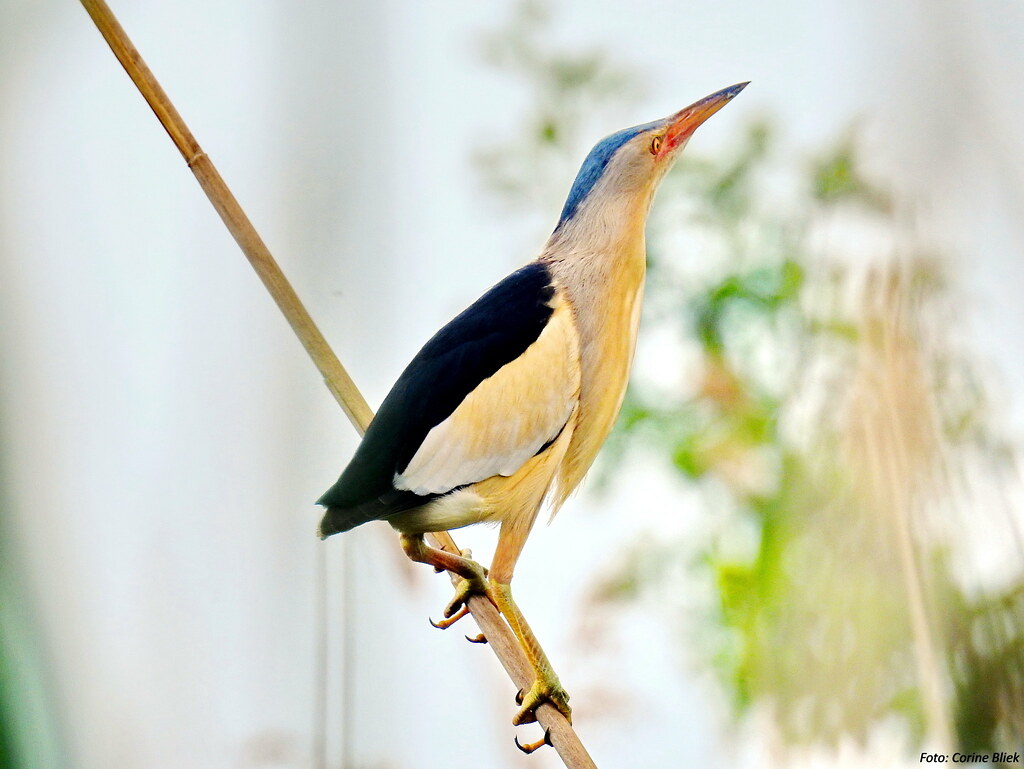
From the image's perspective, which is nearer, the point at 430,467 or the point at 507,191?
the point at 430,467

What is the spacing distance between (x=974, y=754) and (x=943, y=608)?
0.24 feet

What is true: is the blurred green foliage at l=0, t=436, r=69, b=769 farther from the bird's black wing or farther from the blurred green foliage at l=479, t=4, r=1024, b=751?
the blurred green foliage at l=479, t=4, r=1024, b=751

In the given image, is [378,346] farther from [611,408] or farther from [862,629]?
[862,629]

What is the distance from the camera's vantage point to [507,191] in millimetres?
772

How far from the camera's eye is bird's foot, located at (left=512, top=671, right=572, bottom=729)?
1.53 feet

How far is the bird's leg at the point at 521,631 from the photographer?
1.53 feet

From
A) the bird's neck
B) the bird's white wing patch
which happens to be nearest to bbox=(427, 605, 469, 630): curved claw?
A: the bird's white wing patch

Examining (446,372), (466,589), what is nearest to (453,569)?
(466,589)

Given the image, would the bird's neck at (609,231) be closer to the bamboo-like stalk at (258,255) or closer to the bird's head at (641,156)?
the bird's head at (641,156)

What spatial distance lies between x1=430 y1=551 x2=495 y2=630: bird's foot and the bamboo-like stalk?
0.05 metres

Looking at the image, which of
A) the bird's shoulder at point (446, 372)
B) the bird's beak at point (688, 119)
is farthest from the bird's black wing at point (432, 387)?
the bird's beak at point (688, 119)

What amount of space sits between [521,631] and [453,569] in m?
0.06

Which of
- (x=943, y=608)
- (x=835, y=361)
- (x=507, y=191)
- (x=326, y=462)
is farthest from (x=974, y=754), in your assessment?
(x=507, y=191)

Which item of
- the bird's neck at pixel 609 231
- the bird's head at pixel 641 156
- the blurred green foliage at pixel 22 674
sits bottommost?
the blurred green foliage at pixel 22 674
